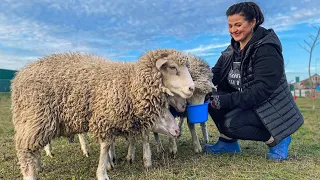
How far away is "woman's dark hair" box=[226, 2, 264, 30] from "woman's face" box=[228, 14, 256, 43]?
0.16ft

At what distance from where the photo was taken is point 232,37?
4742 mm

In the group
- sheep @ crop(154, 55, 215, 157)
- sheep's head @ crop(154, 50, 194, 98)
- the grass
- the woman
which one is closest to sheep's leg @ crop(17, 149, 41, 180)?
the grass

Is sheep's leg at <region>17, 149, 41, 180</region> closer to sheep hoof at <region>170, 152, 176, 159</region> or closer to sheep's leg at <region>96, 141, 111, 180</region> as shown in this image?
sheep's leg at <region>96, 141, 111, 180</region>

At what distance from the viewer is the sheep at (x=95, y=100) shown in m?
3.83

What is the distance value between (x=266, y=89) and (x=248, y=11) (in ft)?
3.50

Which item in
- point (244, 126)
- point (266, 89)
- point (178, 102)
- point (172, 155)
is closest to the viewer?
point (266, 89)

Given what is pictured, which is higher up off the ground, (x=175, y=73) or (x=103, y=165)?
(x=175, y=73)

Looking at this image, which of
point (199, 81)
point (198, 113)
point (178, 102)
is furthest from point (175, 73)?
point (199, 81)

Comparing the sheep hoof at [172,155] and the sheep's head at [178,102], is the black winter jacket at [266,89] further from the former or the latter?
the sheep hoof at [172,155]

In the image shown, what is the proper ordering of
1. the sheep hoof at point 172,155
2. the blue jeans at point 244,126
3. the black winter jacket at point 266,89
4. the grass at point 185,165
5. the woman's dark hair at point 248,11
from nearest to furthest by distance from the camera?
the grass at point 185,165
the black winter jacket at point 266,89
the woman's dark hair at point 248,11
the blue jeans at point 244,126
the sheep hoof at point 172,155

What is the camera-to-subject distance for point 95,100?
3.87 metres

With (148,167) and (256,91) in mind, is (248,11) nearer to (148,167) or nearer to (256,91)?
(256,91)

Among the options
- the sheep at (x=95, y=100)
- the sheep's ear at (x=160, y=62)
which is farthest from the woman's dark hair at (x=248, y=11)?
the sheep's ear at (x=160, y=62)

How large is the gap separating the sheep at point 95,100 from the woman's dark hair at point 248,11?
1.04 metres
